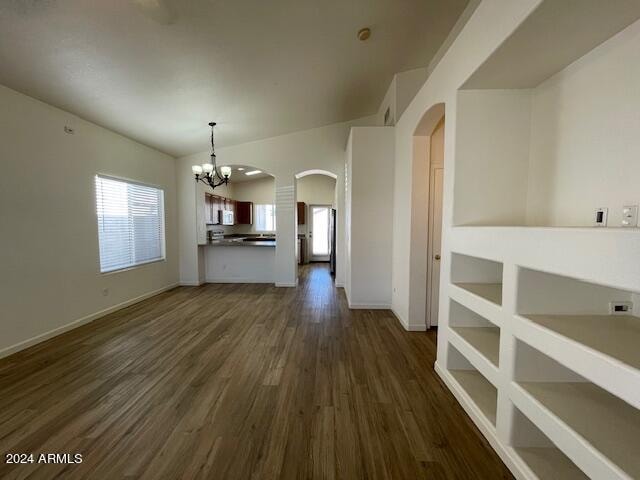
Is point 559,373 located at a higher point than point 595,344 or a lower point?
lower

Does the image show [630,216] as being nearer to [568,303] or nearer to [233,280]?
[568,303]

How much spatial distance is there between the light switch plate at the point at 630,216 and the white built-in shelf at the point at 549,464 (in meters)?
1.30

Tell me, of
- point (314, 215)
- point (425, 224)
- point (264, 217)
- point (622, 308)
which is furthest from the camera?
point (264, 217)

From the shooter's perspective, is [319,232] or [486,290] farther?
[319,232]

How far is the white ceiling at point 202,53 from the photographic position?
2084mm

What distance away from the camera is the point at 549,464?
1.34 metres

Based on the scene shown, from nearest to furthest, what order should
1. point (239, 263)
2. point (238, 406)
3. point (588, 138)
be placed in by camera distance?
point (588, 138), point (238, 406), point (239, 263)

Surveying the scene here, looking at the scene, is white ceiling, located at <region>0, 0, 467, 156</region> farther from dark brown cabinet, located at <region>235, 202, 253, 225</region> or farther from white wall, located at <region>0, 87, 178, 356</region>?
dark brown cabinet, located at <region>235, 202, 253, 225</region>

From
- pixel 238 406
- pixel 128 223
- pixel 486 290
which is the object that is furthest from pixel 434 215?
pixel 128 223

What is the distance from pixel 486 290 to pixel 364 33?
2839 millimetres

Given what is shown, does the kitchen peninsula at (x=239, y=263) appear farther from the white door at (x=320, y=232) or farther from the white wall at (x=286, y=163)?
the white door at (x=320, y=232)

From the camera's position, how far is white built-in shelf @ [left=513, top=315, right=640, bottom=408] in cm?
89

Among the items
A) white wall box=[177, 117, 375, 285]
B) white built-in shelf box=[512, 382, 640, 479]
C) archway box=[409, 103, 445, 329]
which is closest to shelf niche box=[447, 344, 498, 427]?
white built-in shelf box=[512, 382, 640, 479]

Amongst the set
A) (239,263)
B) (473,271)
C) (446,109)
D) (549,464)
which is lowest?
(549,464)
